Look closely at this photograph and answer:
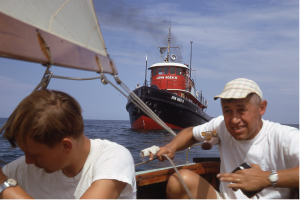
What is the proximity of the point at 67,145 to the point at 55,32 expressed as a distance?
0.63 m

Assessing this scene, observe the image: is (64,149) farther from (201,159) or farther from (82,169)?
(201,159)

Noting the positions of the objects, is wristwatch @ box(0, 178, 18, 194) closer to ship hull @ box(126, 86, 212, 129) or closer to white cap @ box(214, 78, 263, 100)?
white cap @ box(214, 78, 263, 100)

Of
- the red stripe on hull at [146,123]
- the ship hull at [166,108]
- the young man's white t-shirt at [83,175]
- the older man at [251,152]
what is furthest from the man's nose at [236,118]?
the red stripe on hull at [146,123]

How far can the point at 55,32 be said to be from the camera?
1.37 m

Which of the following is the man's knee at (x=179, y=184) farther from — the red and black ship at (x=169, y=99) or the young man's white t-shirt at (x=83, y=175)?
the red and black ship at (x=169, y=99)

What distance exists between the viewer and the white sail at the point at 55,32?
1.04m

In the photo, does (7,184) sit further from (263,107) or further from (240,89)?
(263,107)

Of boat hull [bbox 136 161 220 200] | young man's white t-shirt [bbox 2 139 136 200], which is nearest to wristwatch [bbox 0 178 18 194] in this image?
young man's white t-shirt [bbox 2 139 136 200]

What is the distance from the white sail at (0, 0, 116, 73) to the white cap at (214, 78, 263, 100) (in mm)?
808

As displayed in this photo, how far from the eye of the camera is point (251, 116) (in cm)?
162

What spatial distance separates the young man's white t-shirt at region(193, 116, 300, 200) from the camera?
145cm

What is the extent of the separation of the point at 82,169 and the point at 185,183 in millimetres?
814

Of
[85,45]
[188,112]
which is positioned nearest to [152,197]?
[85,45]

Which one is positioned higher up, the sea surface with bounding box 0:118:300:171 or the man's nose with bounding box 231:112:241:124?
the man's nose with bounding box 231:112:241:124
